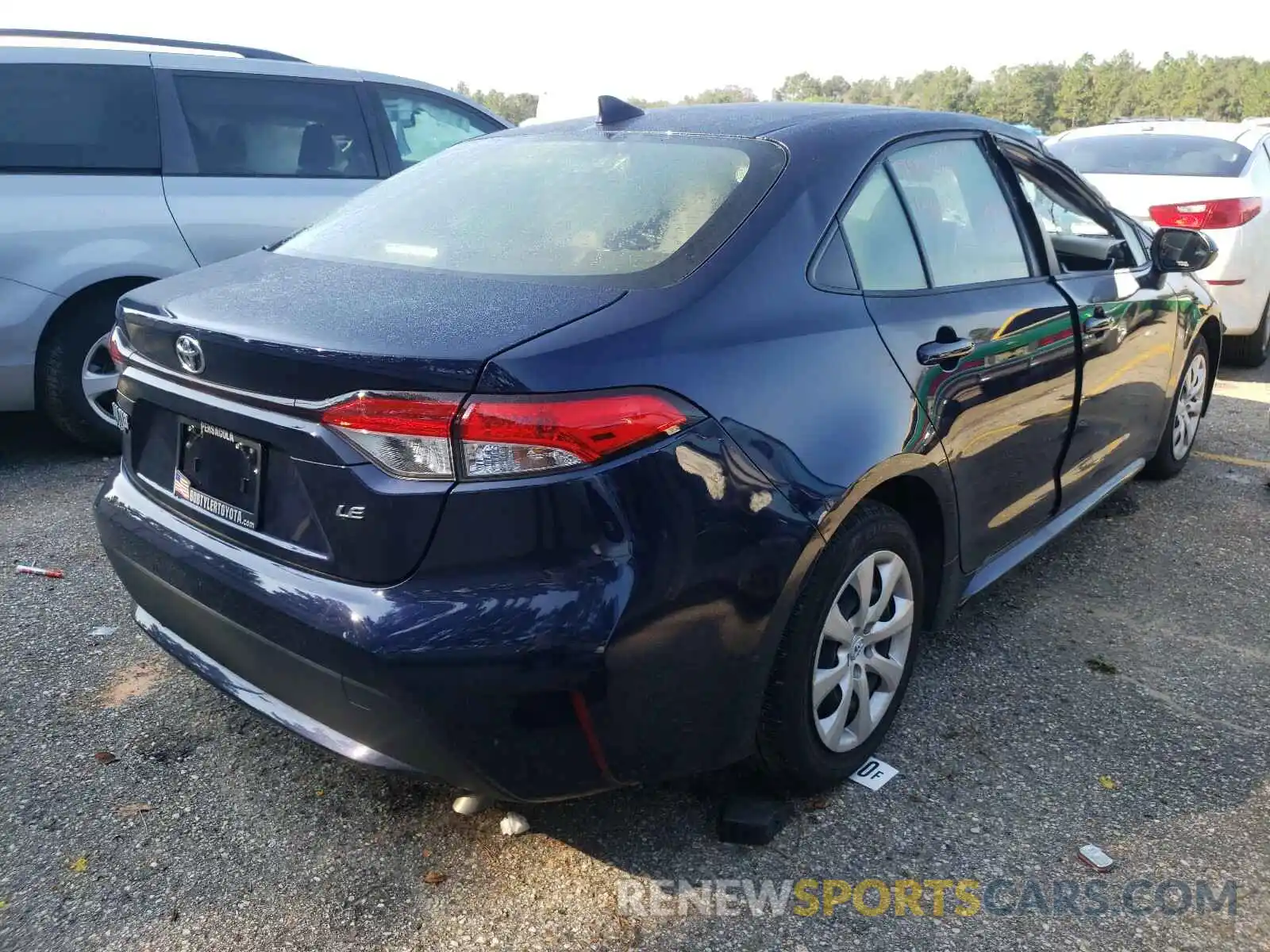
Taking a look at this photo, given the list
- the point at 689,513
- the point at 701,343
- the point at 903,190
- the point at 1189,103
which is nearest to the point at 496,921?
the point at 689,513

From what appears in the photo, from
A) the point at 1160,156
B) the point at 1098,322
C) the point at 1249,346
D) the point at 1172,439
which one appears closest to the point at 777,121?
the point at 1098,322

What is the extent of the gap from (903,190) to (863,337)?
1.97ft

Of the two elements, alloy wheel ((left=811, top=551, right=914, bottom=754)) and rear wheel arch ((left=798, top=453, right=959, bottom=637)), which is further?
alloy wheel ((left=811, top=551, right=914, bottom=754))

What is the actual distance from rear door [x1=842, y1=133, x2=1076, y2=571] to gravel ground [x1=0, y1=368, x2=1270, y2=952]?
0.53 meters

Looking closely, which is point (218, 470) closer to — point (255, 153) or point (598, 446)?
point (598, 446)

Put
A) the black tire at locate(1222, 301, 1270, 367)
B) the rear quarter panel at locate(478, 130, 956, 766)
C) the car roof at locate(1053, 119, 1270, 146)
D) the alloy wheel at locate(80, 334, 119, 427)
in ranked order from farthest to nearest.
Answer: the car roof at locate(1053, 119, 1270, 146) → the black tire at locate(1222, 301, 1270, 367) → the alloy wheel at locate(80, 334, 119, 427) → the rear quarter panel at locate(478, 130, 956, 766)

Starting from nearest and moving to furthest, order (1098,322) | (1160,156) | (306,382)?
(306,382) < (1098,322) < (1160,156)

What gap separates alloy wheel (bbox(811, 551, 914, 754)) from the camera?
233 cm

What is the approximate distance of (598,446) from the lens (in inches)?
70.2

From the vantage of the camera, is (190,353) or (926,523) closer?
(190,353)

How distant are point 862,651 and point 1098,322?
5.19 feet

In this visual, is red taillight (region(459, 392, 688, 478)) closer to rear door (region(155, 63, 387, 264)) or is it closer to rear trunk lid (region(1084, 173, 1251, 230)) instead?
rear door (region(155, 63, 387, 264))

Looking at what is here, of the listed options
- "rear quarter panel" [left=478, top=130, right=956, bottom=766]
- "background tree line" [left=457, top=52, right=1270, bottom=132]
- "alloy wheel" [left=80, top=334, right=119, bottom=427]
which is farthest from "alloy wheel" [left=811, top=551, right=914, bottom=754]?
"background tree line" [left=457, top=52, right=1270, bottom=132]

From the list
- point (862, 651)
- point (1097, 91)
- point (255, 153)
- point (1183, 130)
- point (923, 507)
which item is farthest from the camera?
point (1097, 91)
